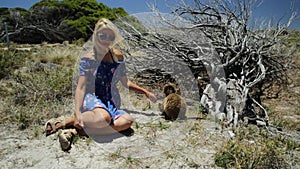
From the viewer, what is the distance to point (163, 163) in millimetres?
2055

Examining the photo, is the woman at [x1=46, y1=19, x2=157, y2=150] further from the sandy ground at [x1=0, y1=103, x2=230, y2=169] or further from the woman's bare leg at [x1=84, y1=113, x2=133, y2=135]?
the sandy ground at [x1=0, y1=103, x2=230, y2=169]

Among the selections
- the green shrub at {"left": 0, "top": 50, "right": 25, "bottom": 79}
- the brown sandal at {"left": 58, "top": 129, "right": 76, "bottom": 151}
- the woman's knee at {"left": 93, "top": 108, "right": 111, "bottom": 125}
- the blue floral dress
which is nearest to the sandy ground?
the brown sandal at {"left": 58, "top": 129, "right": 76, "bottom": 151}

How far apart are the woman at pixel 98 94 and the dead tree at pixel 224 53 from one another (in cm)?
106

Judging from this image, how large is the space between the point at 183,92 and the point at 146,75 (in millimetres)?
804

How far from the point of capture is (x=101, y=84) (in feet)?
8.72

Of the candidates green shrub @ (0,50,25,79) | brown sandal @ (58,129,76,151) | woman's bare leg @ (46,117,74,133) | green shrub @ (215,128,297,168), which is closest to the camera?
green shrub @ (215,128,297,168)

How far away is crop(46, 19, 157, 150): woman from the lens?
2.40m

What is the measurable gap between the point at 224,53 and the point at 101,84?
7.69 feet

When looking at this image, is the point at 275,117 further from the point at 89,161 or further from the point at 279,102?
the point at 89,161

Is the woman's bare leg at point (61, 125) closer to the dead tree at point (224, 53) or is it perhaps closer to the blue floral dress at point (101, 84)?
the blue floral dress at point (101, 84)

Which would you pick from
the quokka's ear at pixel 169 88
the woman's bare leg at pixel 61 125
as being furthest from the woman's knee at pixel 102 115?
the quokka's ear at pixel 169 88

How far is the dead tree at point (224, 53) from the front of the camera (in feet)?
10.4

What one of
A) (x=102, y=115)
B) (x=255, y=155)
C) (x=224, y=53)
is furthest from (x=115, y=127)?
(x=224, y=53)

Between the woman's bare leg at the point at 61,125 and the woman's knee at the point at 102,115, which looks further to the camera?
the woman's bare leg at the point at 61,125
